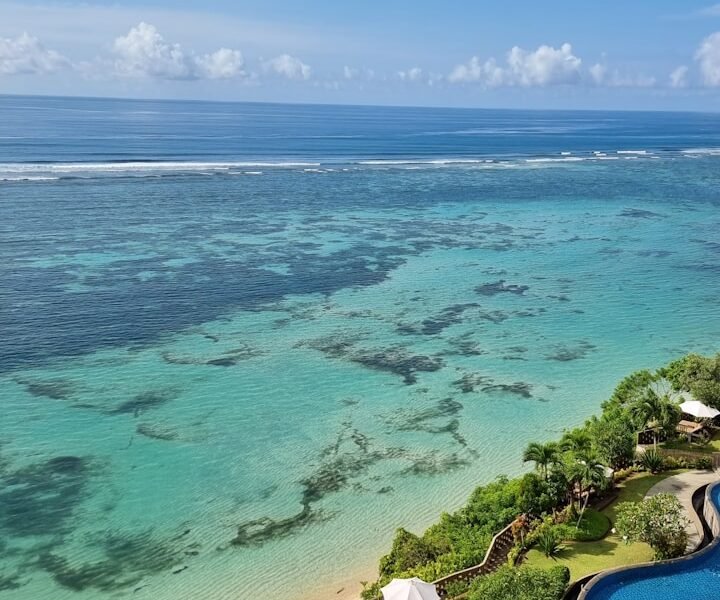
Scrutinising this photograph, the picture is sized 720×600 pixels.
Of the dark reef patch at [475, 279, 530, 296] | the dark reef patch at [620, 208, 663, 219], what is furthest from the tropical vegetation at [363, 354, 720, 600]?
the dark reef patch at [620, 208, 663, 219]

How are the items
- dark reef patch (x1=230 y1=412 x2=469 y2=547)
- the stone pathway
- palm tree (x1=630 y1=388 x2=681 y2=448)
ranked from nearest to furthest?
1. the stone pathway
2. dark reef patch (x1=230 y1=412 x2=469 y2=547)
3. palm tree (x1=630 y1=388 x2=681 y2=448)

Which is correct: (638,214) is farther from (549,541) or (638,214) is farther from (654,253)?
(549,541)

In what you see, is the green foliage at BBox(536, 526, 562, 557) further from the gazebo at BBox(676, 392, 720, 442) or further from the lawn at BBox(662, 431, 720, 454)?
the gazebo at BBox(676, 392, 720, 442)

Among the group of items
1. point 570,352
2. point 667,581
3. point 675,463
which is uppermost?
point 570,352

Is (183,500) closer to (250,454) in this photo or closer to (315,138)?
(250,454)

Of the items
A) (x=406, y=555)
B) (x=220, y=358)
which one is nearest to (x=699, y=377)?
(x=406, y=555)

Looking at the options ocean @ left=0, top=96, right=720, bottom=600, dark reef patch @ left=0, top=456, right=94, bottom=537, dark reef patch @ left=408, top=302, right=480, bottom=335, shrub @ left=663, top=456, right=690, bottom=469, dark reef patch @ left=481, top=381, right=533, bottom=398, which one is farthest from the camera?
dark reef patch @ left=408, top=302, right=480, bottom=335

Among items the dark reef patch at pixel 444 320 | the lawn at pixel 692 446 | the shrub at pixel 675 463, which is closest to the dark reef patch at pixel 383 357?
the dark reef patch at pixel 444 320

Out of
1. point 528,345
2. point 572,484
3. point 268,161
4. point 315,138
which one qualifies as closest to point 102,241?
point 528,345
